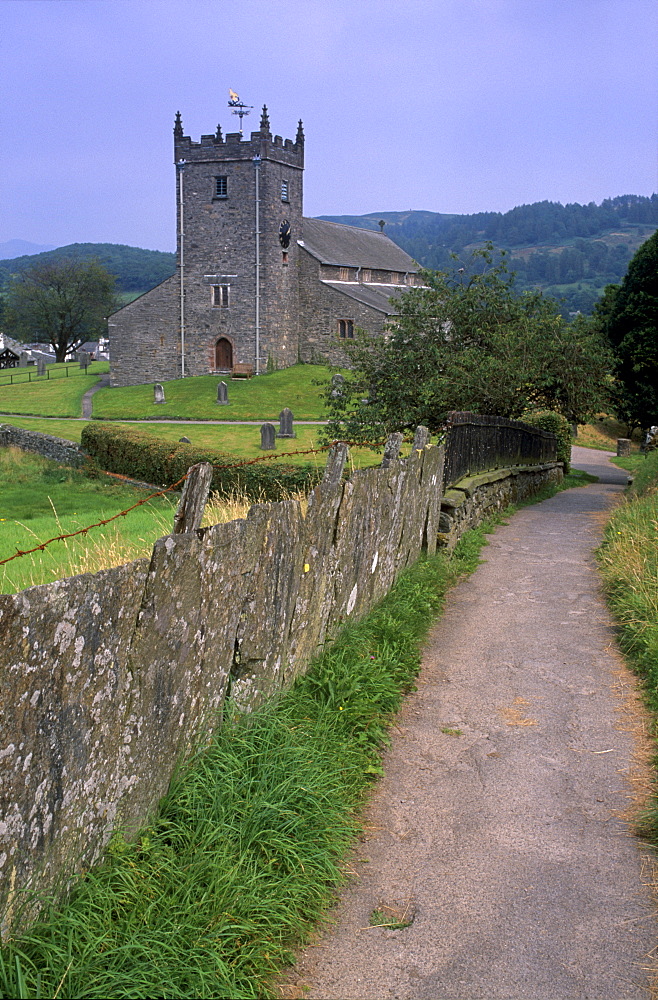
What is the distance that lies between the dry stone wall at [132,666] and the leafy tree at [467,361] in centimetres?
1350

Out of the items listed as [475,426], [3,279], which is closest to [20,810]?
[475,426]

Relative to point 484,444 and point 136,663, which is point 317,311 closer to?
point 484,444

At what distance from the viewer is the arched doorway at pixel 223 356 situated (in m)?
54.1

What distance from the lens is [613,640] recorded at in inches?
305

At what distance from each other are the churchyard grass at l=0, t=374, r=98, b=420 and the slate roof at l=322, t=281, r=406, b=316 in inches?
711

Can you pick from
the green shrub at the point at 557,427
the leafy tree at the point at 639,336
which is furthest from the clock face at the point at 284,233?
the green shrub at the point at 557,427

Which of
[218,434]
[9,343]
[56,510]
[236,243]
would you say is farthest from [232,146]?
[9,343]

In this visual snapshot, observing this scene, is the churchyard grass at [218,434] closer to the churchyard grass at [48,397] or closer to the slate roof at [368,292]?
the churchyard grass at [48,397]

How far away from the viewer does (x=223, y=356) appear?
2142 inches

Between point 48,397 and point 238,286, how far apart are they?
13697 millimetres

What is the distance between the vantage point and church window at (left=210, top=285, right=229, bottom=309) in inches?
2096

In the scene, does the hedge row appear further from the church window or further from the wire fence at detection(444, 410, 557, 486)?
the church window

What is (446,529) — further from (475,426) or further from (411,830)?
(411,830)

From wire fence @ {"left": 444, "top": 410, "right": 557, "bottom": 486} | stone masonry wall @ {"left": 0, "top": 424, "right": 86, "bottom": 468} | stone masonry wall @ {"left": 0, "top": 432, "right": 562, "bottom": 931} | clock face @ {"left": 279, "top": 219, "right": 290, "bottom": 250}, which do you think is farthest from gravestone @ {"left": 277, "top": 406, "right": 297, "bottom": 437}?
stone masonry wall @ {"left": 0, "top": 432, "right": 562, "bottom": 931}
